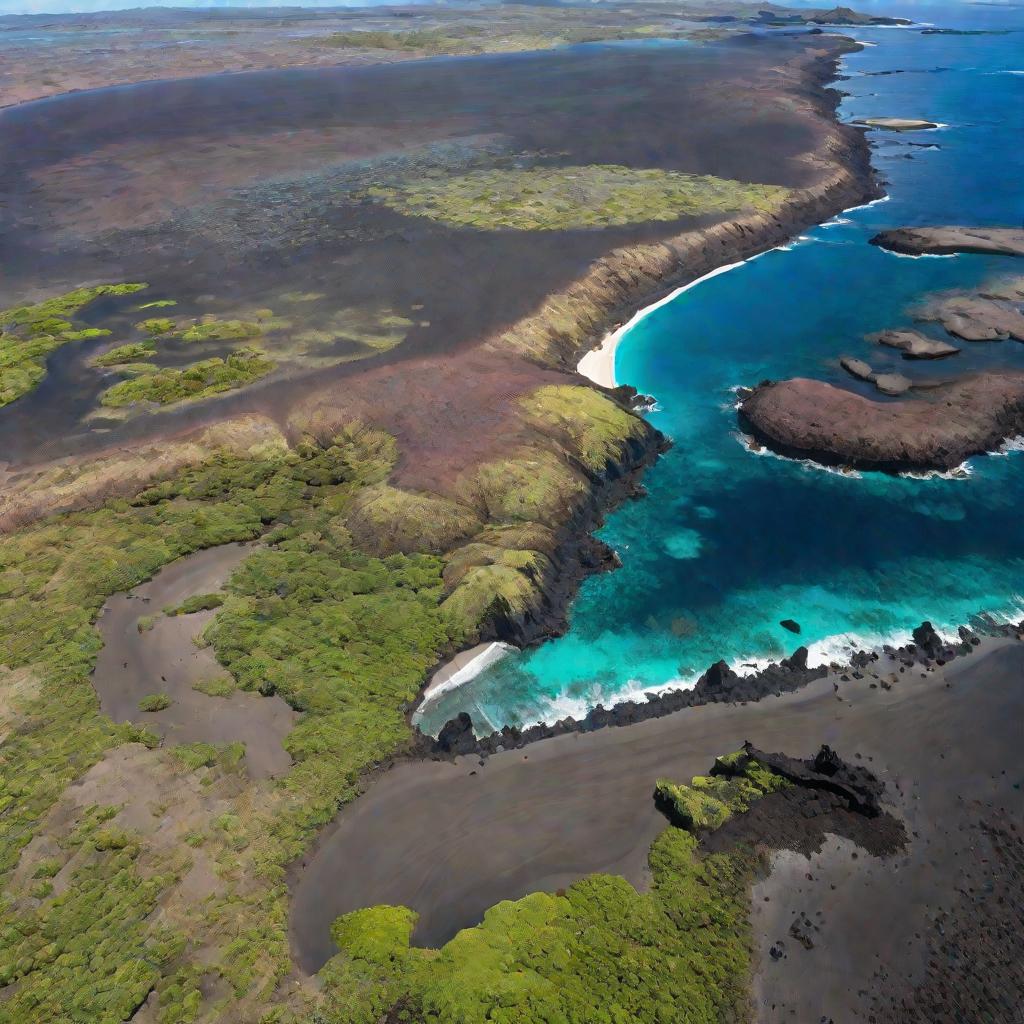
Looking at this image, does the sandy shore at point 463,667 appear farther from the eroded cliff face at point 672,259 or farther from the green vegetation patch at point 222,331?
the green vegetation patch at point 222,331

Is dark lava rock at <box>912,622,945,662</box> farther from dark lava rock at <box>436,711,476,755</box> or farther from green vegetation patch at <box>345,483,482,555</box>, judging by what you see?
green vegetation patch at <box>345,483,482,555</box>

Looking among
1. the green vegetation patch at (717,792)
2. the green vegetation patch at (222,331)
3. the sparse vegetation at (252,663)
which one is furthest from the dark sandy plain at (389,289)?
the green vegetation patch at (222,331)

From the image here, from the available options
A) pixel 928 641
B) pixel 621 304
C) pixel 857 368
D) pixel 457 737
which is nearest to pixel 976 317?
pixel 857 368

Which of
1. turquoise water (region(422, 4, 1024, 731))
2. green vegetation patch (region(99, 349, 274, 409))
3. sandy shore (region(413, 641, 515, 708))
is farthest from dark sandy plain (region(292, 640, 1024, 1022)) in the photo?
green vegetation patch (region(99, 349, 274, 409))

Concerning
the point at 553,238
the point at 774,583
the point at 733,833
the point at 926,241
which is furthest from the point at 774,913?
the point at 926,241

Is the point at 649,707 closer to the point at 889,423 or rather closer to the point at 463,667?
the point at 463,667

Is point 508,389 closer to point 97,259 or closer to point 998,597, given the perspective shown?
point 998,597
